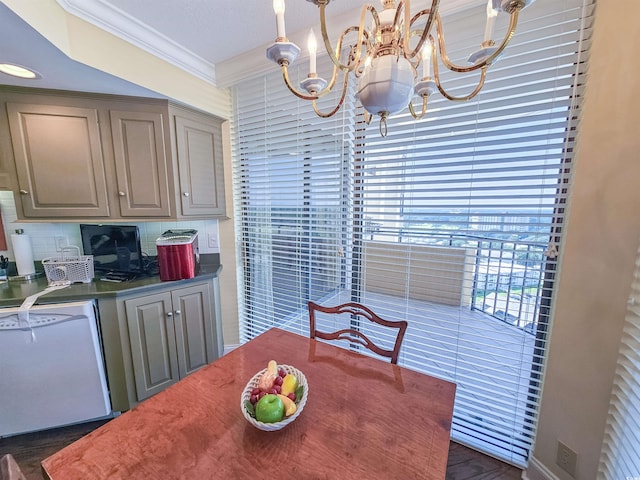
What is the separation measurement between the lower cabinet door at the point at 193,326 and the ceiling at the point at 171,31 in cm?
143

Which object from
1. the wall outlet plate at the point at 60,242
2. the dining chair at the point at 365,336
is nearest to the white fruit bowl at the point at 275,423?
the dining chair at the point at 365,336

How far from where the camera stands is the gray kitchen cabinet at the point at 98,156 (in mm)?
1641

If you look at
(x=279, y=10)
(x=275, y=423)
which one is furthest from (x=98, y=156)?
(x=275, y=423)

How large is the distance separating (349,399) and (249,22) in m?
2.02

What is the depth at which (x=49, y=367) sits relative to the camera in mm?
1531

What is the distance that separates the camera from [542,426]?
1.25 metres

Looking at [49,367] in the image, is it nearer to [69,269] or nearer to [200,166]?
[69,269]

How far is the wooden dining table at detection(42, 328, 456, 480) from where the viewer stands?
66 cm

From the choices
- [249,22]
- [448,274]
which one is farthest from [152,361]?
[249,22]

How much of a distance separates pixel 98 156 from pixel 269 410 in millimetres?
2012

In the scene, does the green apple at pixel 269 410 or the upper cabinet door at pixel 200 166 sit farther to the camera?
the upper cabinet door at pixel 200 166

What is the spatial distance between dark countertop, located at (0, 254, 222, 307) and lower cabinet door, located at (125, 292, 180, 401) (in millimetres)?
83

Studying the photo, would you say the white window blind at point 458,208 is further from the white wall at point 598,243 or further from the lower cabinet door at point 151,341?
the lower cabinet door at point 151,341

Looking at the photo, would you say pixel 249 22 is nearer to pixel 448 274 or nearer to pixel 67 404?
pixel 448 274
